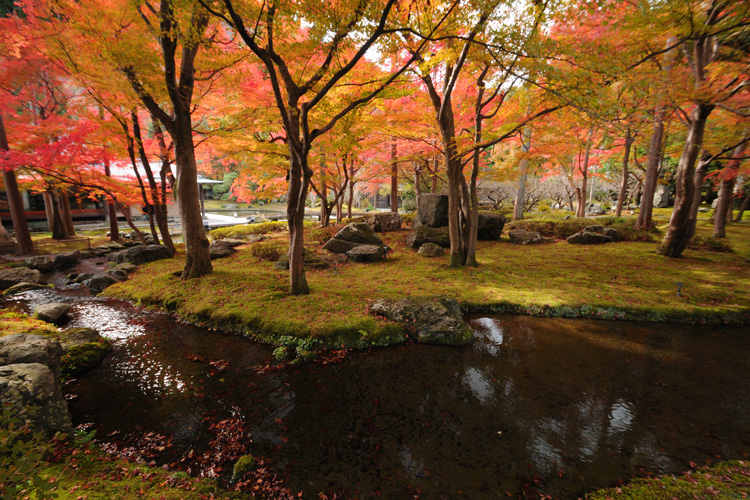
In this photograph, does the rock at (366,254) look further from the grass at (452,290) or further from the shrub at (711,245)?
the shrub at (711,245)

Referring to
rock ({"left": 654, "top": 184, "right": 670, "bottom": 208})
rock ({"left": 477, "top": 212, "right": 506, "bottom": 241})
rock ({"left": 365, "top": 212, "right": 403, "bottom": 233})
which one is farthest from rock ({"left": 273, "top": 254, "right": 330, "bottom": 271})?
rock ({"left": 654, "top": 184, "right": 670, "bottom": 208})

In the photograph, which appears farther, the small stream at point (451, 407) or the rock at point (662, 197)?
the rock at point (662, 197)

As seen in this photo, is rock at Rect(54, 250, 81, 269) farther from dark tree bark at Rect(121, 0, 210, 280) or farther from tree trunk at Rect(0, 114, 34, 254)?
dark tree bark at Rect(121, 0, 210, 280)

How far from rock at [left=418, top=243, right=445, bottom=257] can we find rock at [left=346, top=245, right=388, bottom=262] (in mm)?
1883

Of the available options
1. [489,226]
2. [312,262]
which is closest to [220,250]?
[312,262]

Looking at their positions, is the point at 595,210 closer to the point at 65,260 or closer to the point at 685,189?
the point at 685,189

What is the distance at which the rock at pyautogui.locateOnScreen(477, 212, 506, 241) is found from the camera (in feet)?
49.1

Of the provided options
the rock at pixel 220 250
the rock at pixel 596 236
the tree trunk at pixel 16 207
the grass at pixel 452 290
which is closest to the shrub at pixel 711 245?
the grass at pixel 452 290

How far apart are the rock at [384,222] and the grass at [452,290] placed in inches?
214

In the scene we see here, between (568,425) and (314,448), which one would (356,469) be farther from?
(568,425)

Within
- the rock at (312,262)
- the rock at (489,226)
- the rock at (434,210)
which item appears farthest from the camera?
the rock at (489,226)

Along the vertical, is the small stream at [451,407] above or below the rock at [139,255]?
below

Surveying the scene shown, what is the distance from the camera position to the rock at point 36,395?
2.89 meters

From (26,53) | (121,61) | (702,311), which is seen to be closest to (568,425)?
(702,311)
